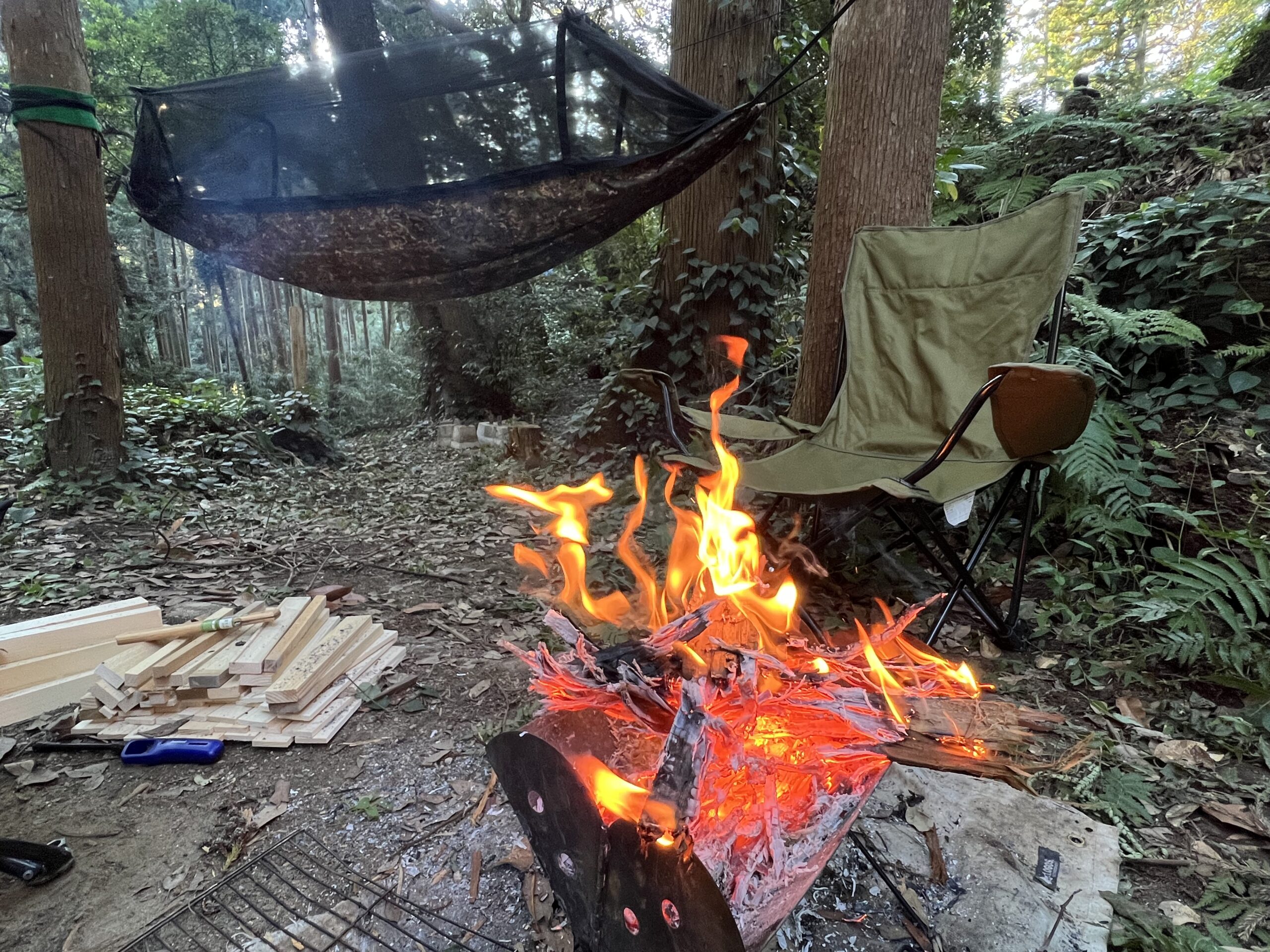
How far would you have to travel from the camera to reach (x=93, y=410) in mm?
3555

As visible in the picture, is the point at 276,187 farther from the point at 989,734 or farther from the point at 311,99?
the point at 989,734

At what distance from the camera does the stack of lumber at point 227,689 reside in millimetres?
1563

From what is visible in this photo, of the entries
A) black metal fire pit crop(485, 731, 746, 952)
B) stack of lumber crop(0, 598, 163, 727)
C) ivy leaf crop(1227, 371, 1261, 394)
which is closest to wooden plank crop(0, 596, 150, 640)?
stack of lumber crop(0, 598, 163, 727)

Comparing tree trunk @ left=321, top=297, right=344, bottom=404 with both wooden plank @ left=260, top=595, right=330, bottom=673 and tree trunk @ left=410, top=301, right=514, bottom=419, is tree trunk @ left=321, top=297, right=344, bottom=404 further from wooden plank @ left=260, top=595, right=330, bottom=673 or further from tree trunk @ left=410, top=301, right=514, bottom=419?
wooden plank @ left=260, top=595, right=330, bottom=673

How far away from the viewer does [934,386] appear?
2.14 m

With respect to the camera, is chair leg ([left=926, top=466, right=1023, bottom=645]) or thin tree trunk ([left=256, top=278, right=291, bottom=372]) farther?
thin tree trunk ([left=256, top=278, right=291, bottom=372])

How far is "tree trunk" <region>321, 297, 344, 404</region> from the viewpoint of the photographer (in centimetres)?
976

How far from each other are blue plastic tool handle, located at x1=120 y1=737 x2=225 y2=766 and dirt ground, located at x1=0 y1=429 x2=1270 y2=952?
2cm

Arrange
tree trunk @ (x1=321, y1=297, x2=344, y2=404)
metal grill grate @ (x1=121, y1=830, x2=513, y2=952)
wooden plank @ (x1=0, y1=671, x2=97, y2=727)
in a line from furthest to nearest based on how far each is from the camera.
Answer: tree trunk @ (x1=321, y1=297, x2=344, y2=404), wooden plank @ (x1=0, y1=671, x2=97, y2=727), metal grill grate @ (x1=121, y1=830, x2=513, y2=952)

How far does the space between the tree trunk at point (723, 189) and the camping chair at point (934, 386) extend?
4.17 ft

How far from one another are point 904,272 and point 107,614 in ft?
9.23

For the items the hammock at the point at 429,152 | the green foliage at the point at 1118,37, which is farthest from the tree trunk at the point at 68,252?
the green foliage at the point at 1118,37

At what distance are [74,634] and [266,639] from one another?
616 millimetres

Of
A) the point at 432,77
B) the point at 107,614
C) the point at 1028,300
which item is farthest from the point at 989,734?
the point at 432,77
